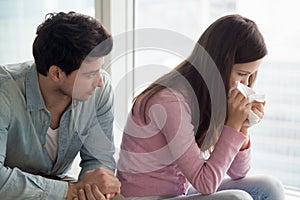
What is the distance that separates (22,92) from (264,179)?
0.76 metres

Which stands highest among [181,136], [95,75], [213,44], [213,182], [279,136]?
[213,44]

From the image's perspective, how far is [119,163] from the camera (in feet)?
5.26

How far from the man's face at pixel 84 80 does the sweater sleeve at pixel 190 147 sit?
0.61 ft

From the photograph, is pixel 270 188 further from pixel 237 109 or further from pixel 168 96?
pixel 168 96

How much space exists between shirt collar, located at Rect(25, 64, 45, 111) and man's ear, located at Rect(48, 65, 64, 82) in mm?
54

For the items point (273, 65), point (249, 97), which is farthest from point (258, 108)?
point (273, 65)

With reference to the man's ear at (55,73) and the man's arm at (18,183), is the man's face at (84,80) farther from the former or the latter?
the man's arm at (18,183)

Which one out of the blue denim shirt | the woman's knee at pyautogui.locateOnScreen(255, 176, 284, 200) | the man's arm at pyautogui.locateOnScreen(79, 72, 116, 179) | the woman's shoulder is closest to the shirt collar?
the blue denim shirt

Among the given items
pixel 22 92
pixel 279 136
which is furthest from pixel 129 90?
pixel 22 92

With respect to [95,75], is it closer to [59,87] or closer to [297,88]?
[59,87]

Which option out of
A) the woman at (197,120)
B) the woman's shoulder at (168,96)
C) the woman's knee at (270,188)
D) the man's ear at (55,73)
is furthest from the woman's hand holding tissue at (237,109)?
the man's ear at (55,73)

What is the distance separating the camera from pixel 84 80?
1524mm

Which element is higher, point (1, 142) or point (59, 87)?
point (59, 87)

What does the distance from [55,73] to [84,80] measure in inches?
3.3
